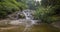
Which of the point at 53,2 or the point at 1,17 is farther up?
the point at 53,2

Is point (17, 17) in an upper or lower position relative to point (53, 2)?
lower

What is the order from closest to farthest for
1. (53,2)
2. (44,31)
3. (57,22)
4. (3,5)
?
(44,31) < (57,22) < (53,2) < (3,5)

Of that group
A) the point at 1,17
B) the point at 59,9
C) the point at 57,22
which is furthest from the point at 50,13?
the point at 1,17

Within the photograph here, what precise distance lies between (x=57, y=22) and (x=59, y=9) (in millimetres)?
1695

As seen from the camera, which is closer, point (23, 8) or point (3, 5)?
point (3, 5)

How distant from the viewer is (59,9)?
1114 cm

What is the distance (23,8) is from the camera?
61.8 feet

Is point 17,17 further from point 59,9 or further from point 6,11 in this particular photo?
point 59,9

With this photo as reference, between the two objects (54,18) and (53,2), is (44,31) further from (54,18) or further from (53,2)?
(53,2)

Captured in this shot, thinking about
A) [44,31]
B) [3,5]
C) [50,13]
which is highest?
[3,5]

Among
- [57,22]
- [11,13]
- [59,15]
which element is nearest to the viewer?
[57,22]

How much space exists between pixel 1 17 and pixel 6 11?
1.05 metres

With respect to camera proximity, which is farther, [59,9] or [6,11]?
[6,11]

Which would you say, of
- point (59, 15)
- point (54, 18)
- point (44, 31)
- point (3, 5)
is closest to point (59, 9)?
point (59, 15)
